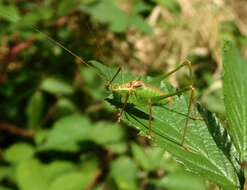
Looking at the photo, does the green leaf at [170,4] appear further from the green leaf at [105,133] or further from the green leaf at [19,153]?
the green leaf at [19,153]

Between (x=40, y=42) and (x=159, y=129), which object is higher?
(x=40, y=42)

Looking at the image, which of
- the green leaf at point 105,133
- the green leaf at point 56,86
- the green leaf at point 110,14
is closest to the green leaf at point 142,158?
the green leaf at point 105,133

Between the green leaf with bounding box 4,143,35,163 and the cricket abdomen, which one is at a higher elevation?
the cricket abdomen

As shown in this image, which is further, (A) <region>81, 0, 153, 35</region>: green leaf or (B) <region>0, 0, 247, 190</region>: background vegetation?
(A) <region>81, 0, 153, 35</region>: green leaf

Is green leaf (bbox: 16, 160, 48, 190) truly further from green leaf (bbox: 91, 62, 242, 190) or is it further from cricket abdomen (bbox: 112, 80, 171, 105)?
green leaf (bbox: 91, 62, 242, 190)

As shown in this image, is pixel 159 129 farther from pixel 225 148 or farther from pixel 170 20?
pixel 170 20

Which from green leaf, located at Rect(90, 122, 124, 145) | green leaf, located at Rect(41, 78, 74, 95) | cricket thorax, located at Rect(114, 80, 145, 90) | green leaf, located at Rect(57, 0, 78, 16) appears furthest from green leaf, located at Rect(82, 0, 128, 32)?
cricket thorax, located at Rect(114, 80, 145, 90)

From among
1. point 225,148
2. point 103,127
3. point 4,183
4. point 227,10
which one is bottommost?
point 4,183

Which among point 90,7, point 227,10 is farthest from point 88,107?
point 227,10
